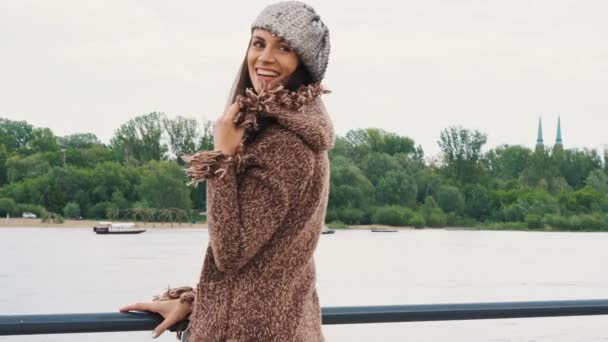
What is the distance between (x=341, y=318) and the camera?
6.25 ft

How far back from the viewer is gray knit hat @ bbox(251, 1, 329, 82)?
1.56 metres

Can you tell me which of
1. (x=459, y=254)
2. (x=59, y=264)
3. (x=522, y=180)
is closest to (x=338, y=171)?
(x=459, y=254)

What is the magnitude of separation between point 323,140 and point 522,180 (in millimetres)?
67572

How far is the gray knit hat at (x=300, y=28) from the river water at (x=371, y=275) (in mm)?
12056

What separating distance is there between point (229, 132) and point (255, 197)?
0.12m

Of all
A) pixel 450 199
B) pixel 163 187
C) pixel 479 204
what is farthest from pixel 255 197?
pixel 479 204

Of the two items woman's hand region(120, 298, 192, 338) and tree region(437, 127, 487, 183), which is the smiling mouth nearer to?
woman's hand region(120, 298, 192, 338)

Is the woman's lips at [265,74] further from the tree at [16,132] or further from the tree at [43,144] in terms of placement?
the tree at [16,132]

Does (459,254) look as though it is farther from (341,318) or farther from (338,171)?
(341,318)

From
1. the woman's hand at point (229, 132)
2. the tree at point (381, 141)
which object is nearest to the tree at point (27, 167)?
the tree at point (381, 141)

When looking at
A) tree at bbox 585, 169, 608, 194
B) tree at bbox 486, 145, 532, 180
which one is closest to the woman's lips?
tree at bbox 585, 169, 608, 194

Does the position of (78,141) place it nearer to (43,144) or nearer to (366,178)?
(43,144)

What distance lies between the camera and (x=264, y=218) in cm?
148

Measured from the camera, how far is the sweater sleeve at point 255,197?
1.46 m
